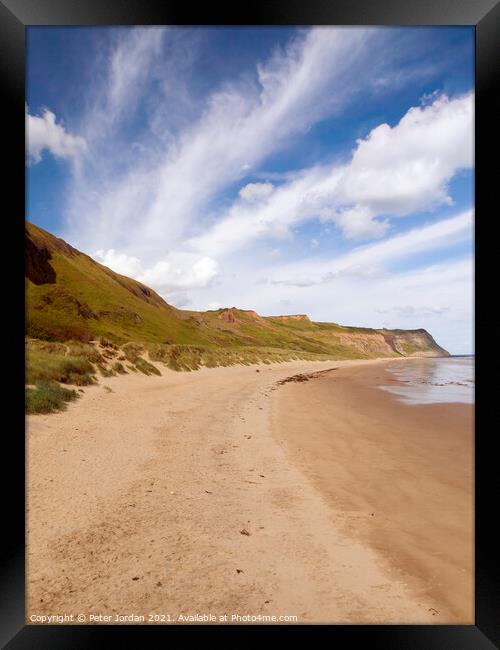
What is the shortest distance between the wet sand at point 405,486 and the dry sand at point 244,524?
26 mm

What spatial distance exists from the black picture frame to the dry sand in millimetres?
628

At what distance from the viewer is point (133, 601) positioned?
2805mm

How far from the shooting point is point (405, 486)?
553cm

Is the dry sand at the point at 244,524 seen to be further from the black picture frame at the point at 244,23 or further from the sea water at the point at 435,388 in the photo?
the sea water at the point at 435,388

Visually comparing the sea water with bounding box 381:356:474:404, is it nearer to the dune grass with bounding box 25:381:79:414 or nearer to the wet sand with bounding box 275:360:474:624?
the wet sand with bounding box 275:360:474:624

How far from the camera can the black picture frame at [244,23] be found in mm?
→ 2742

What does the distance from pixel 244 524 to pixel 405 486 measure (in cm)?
312

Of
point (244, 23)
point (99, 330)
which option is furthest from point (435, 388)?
point (99, 330)

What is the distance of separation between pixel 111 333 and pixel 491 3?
1746 inches

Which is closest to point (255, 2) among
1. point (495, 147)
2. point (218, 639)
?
point (495, 147)

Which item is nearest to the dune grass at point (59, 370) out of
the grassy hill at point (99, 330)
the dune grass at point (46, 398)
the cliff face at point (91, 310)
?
the grassy hill at point (99, 330)

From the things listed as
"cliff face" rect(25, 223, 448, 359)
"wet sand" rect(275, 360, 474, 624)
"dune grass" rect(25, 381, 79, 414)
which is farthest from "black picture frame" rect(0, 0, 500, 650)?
"cliff face" rect(25, 223, 448, 359)

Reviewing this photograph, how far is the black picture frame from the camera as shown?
9.00ft

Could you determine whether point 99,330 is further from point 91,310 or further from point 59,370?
point 59,370
